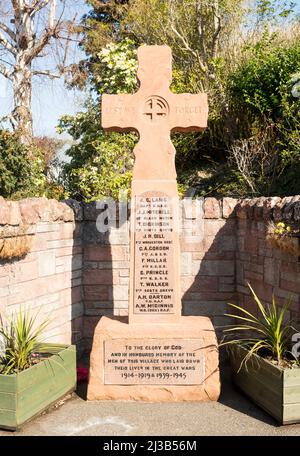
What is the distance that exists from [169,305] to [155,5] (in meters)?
9.45

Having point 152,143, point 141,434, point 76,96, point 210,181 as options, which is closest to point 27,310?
point 141,434

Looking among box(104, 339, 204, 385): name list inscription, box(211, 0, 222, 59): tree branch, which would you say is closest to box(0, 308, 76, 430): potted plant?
box(104, 339, 204, 385): name list inscription

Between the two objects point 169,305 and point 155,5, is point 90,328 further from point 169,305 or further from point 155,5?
point 155,5

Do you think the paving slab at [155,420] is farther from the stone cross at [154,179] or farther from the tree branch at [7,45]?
the tree branch at [7,45]

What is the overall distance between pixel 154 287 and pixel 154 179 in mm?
1013

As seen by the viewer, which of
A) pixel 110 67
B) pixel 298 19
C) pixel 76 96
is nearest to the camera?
pixel 110 67

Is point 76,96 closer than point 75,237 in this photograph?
No

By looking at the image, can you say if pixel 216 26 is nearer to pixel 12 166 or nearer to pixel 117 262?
pixel 12 166

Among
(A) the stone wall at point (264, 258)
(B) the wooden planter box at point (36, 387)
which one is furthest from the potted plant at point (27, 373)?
(A) the stone wall at point (264, 258)

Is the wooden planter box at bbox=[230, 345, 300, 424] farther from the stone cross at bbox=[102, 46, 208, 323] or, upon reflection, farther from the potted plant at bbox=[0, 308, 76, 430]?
the potted plant at bbox=[0, 308, 76, 430]

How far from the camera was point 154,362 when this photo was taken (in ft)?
14.7

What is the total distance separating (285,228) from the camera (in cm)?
461

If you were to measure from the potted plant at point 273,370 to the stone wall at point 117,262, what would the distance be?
30.1 inches

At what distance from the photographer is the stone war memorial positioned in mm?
4473
